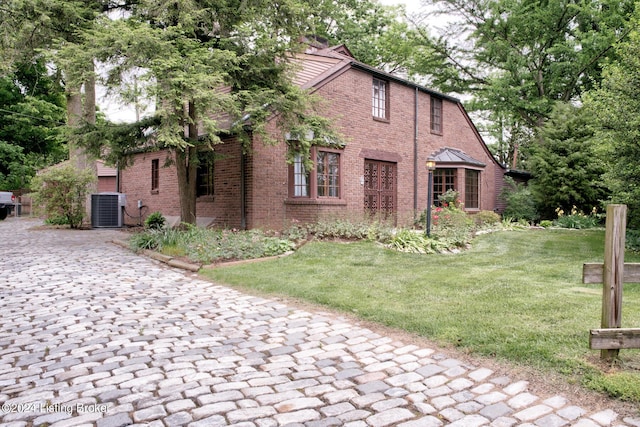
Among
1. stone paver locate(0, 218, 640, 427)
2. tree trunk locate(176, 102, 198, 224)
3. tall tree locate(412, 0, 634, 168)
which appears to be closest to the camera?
stone paver locate(0, 218, 640, 427)

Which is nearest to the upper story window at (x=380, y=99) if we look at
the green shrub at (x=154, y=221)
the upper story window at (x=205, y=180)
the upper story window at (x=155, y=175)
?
the upper story window at (x=205, y=180)

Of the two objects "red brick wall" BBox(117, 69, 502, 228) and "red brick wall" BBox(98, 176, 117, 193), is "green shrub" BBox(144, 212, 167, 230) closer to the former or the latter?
"red brick wall" BBox(117, 69, 502, 228)

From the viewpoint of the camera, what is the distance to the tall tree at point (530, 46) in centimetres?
2147

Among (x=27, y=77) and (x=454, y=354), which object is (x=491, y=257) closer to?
(x=454, y=354)

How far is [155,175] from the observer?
17000 millimetres

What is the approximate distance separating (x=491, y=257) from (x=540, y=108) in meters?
16.9

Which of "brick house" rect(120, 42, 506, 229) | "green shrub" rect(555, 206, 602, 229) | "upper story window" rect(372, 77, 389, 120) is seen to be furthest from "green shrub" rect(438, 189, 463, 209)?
"green shrub" rect(555, 206, 602, 229)

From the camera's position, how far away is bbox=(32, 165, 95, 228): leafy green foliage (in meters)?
15.2

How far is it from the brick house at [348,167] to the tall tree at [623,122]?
19.4 ft

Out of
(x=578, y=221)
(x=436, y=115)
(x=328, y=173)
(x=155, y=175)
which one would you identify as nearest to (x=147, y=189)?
(x=155, y=175)

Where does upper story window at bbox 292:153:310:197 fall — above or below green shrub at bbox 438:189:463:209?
above

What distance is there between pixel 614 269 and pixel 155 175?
Answer: 16264 millimetres

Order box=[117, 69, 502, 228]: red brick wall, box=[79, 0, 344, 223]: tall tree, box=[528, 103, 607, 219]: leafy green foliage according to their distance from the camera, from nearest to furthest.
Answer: box=[79, 0, 344, 223]: tall tree → box=[117, 69, 502, 228]: red brick wall → box=[528, 103, 607, 219]: leafy green foliage

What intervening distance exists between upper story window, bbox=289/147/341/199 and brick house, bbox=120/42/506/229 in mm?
29
